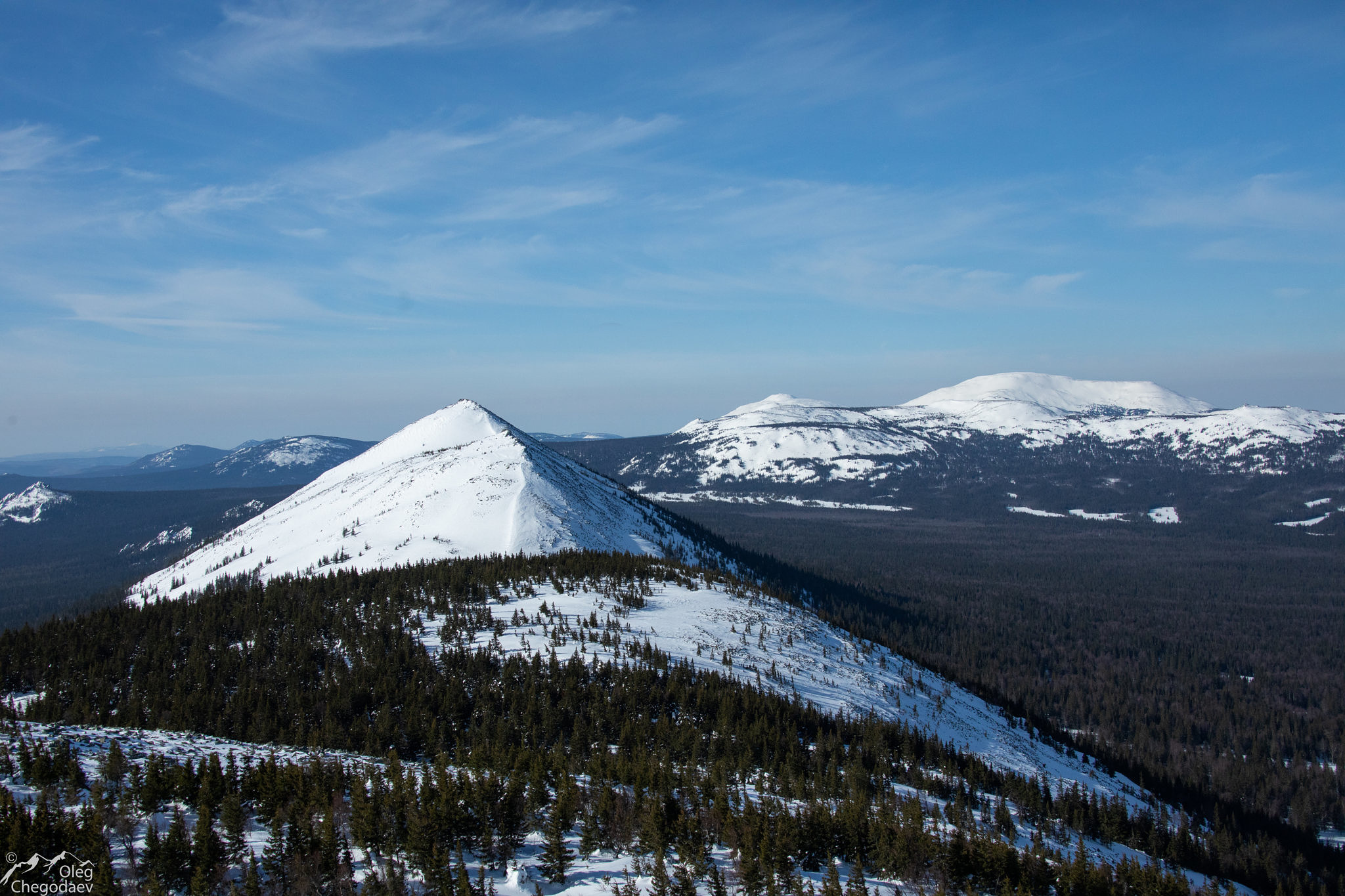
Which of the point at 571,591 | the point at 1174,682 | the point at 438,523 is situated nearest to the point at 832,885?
the point at 571,591

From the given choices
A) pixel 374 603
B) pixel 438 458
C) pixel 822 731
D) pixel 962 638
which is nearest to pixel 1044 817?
pixel 822 731

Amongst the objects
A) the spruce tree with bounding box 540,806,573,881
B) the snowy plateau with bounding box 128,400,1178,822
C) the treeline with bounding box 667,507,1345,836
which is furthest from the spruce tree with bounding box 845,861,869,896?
the treeline with bounding box 667,507,1345,836

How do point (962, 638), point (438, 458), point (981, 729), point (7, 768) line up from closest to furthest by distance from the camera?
point (7, 768) → point (981, 729) → point (962, 638) → point (438, 458)

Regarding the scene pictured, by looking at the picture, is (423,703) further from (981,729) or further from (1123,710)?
Result: (1123,710)

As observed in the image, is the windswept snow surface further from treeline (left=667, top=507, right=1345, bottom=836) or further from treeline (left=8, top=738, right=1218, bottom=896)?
treeline (left=8, top=738, right=1218, bottom=896)

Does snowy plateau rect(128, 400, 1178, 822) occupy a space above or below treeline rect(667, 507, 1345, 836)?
above

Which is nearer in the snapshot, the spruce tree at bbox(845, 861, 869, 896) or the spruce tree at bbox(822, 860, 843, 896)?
the spruce tree at bbox(822, 860, 843, 896)

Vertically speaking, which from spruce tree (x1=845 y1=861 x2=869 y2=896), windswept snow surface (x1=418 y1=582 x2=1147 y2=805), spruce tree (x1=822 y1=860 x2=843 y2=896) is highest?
spruce tree (x1=822 y1=860 x2=843 y2=896)

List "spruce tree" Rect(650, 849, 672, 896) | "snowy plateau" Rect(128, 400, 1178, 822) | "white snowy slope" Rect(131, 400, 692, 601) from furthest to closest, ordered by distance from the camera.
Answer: "white snowy slope" Rect(131, 400, 692, 601) < "snowy plateau" Rect(128, 400, 1178, 822) < "spruce tree" Rect(650, 849, 672, 896)
